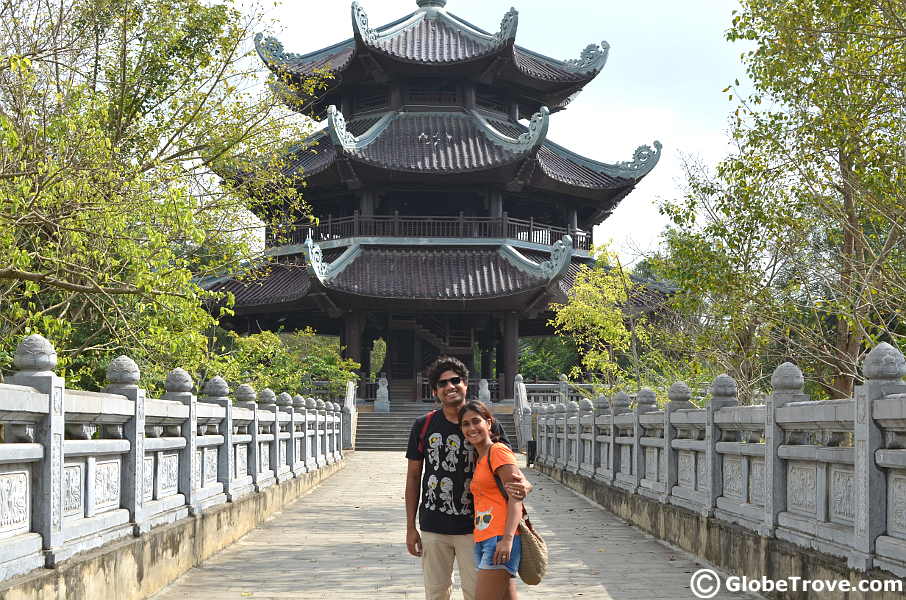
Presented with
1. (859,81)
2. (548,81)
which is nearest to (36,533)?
(859,81)

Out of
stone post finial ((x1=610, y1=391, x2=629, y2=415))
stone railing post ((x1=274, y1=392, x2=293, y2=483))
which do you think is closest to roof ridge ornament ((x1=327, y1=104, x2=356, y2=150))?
stone railing post ((x1=274, y1=392, x2=293, y2=483))

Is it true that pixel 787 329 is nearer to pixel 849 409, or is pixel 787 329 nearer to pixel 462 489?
pixel 849 409

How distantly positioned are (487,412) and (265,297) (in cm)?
3174

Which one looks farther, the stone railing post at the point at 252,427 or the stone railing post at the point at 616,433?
the stone railing post at the point at 616,433

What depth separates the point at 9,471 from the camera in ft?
18.9

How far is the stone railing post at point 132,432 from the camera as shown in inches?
309

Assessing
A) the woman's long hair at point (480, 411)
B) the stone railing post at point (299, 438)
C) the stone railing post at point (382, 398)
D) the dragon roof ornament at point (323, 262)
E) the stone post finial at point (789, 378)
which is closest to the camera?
the woman's long hair at point (480, 411)

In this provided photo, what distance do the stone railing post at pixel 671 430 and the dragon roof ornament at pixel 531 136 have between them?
23832 mm

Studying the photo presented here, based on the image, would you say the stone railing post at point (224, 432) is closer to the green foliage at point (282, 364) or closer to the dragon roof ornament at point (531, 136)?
the green foliage at point (282, 364)

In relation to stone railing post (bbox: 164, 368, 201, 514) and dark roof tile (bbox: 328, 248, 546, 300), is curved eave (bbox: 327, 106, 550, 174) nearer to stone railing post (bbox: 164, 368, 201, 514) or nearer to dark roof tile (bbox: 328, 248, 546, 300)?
dark roof tile (bbox: 328, 248, 546, 300)

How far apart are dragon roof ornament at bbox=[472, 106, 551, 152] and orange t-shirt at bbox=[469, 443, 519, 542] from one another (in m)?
30.1

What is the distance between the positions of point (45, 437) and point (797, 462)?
521 cm

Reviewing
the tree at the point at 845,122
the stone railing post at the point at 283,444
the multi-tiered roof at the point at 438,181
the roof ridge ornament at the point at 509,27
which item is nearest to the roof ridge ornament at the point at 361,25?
the multi-tiered roof at the point at 438,181

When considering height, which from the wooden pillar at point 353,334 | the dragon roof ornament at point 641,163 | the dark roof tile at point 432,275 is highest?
the dragon roof ornament at point 641,163
